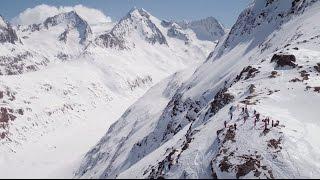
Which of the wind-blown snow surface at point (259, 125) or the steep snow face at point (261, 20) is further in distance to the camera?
the steep snow face at point (261, 20)

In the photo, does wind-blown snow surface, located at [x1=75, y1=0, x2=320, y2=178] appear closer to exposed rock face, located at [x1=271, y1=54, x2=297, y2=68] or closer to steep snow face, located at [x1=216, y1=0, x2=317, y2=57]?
exposed rock face, located at [x1=271, y1=54, x2=297, y2=68]

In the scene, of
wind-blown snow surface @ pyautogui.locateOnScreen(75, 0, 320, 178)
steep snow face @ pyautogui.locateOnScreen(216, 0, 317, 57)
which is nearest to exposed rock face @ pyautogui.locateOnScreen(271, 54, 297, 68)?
wind-blown snow surface @ pyautogui.locateOnScreen(75, 0, 320, 178)

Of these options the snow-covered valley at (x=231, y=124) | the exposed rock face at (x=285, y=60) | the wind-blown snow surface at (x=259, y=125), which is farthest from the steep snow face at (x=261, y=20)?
the exposed rock face at (x=285, y=60)

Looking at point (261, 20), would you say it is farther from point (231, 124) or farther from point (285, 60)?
point (231, 124)

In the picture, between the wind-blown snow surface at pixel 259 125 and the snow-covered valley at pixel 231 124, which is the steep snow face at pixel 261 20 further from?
the wind-blown snow surface at pixel 259 125

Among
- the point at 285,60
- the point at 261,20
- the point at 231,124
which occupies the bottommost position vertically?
the point at 231,124

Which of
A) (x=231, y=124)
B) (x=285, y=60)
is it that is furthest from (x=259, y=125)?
(x=285, y=60)

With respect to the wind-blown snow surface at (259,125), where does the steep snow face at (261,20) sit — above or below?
above

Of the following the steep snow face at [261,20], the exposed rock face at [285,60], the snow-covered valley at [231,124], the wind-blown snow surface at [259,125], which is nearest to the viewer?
the wind-blown snow surface at [259,125]

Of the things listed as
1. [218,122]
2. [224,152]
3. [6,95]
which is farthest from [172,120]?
[6,95]

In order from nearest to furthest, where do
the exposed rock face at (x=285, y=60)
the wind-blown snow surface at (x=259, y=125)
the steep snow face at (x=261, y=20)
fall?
the wind-blown snow surface at (x=259, y=125)
the exposed rock face at (x=285, y=60)
the steep snow face at (x=261, y=20)

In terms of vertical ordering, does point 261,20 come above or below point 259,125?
above

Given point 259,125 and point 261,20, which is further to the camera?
point 261,20
